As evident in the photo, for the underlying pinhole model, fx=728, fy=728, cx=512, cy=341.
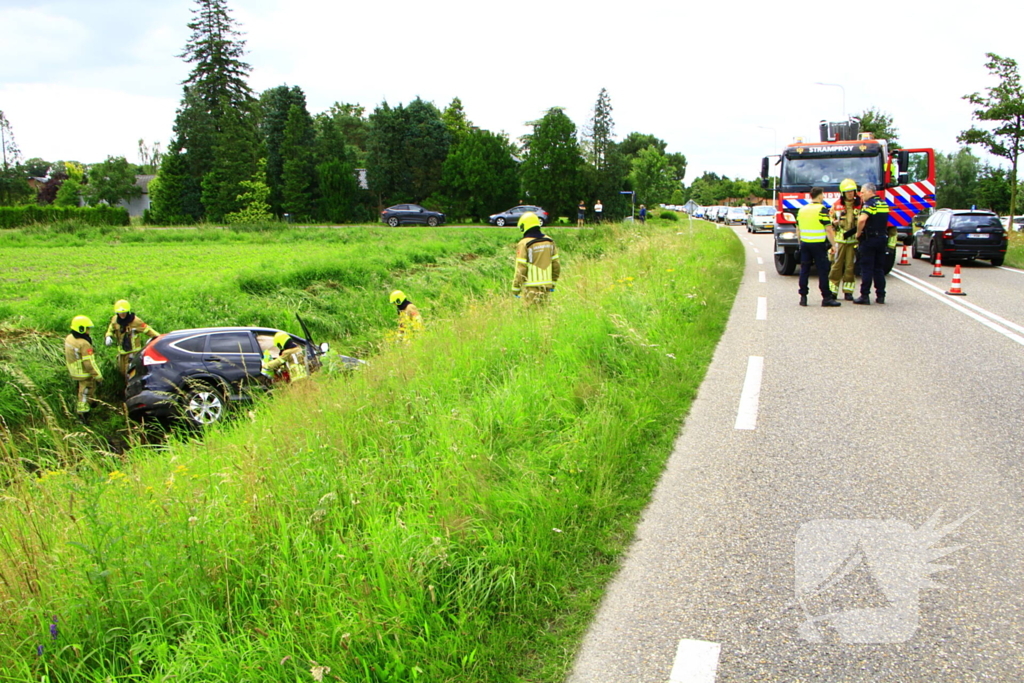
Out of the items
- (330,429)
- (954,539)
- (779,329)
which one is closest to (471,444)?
(330,429)

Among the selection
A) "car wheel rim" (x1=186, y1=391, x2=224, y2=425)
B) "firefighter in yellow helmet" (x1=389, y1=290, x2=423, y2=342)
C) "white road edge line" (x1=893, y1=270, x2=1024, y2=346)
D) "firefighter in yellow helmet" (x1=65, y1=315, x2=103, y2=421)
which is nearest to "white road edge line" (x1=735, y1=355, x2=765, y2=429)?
"white road edge line" (x1=893, y1=270, x2=1024, y2=346)

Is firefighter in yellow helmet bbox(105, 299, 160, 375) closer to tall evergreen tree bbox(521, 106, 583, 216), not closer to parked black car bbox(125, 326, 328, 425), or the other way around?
parked black car bbox(125, 326, 328, 425)

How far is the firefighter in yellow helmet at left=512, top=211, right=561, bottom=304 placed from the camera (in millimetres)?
10336

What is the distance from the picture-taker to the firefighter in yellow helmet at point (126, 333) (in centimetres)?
1290

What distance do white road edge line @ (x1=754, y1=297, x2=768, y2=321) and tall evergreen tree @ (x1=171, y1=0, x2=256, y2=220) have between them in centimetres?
5095

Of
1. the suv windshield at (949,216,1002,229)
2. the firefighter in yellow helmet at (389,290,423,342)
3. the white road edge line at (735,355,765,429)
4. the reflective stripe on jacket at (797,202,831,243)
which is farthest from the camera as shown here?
the suv windshield at (949,216,1002,229)

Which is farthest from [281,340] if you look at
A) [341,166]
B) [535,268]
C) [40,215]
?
[341,166]

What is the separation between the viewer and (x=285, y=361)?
10.4 metres

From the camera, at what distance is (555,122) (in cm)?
6047

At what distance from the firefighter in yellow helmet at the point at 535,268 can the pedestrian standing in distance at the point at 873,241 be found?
5549mm

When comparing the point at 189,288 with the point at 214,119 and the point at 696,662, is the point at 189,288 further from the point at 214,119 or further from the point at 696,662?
the point at 214,119

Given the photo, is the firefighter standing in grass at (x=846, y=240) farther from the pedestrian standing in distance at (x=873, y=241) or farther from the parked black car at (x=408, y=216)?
the parked black car at (x=408, y=216)

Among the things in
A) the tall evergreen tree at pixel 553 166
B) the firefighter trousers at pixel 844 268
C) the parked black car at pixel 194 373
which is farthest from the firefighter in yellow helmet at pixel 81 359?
the tall evergreen tree at pixel 553 166

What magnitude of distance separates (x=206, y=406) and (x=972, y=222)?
20.1 m
